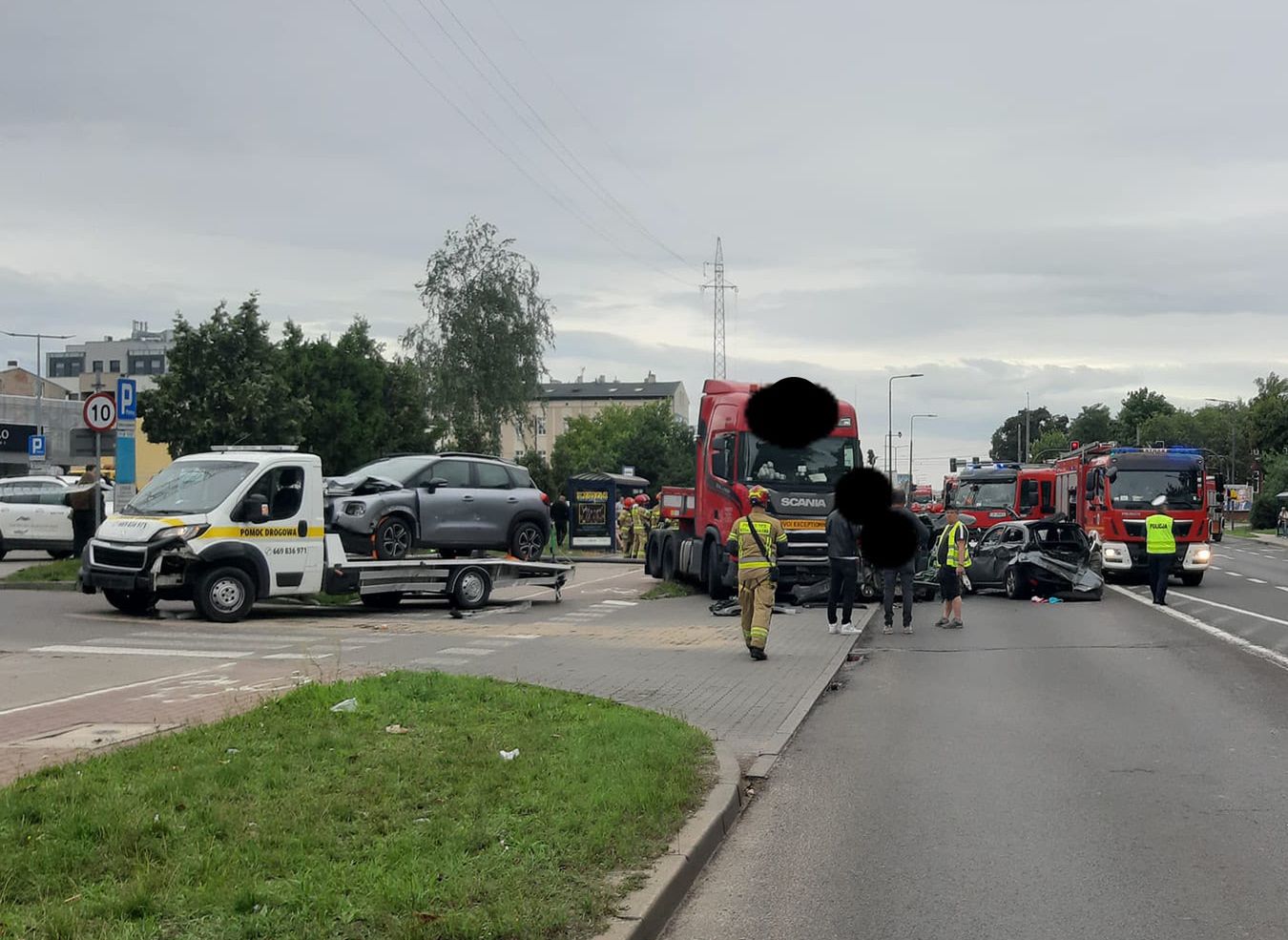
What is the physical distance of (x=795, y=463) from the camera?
22.3 m

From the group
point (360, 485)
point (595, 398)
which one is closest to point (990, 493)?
point (360, 485)

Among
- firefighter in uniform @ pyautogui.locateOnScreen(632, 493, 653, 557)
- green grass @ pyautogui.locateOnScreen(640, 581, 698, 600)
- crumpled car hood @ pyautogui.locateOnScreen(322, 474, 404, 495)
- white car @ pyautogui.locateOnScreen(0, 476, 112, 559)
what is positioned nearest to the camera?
crumpled car hood @ pyautogui.locateOnScreen(322, 474, 404, 495)

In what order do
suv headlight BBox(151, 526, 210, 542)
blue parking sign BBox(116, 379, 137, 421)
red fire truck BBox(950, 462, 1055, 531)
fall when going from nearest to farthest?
suv headlight BBox(151, 526, 210, 542) < blue parking sign BBox(116, 379, 137, 421) < red fire truck BBox(950, 462, 1055, 531)

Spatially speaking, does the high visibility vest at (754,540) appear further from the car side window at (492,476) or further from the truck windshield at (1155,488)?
the truck windshield at (1155,488)

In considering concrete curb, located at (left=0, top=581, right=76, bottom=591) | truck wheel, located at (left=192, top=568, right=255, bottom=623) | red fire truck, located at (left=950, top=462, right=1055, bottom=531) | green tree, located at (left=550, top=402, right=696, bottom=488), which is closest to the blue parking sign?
concrete curb, located at (left=0, top=581, right=76, bottom=591)

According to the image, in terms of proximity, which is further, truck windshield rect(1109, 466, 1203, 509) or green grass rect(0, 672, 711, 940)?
truck windshield rect(1109, 466, 1203, 509)

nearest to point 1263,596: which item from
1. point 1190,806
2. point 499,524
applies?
point 499,524

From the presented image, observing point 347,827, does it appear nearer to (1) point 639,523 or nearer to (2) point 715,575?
(2) point 715,575

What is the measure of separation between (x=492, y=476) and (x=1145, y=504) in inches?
573

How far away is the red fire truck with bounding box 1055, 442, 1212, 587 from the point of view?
27.9m

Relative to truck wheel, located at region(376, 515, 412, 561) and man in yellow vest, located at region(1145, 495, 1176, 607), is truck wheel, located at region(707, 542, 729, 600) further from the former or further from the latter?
man in yellow vest, located at region(1145, 495, 1176, 607)

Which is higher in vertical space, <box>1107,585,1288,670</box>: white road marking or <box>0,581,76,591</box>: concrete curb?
<box>0,581,76,591</box>: concrete curb

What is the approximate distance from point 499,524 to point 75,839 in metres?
15.1

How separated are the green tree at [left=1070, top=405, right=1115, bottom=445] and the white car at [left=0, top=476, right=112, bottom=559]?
11258 cm
